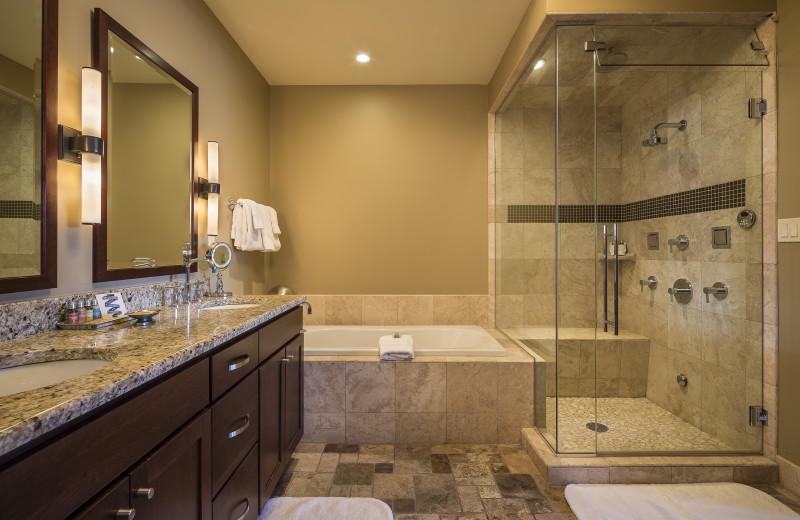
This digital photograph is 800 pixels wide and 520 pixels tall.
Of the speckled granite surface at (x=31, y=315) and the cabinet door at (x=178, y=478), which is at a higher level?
the speckled granite surface at (x=31, y=315)

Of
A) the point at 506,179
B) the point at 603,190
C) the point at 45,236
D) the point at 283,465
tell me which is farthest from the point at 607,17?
the point at 283,465

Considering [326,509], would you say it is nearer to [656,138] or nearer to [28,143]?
[28,143]

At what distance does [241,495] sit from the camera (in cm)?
131

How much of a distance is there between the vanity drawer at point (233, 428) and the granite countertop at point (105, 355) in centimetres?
21

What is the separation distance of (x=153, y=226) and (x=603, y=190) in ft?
8.27

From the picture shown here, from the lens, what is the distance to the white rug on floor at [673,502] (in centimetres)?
159

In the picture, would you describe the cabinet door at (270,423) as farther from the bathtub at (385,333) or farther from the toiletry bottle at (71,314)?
the bathtub at (385,333)

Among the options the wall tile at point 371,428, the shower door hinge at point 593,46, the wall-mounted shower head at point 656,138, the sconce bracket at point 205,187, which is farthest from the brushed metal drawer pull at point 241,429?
the wall-mounted shower head at point 656,138

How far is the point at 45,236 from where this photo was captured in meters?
1.20

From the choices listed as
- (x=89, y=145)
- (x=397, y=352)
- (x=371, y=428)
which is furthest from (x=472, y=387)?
(x=89, y=145)

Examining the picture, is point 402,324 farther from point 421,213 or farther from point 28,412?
point 28,412

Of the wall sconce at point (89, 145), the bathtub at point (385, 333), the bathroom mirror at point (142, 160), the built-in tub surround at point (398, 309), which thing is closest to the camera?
the wall sconce at point (89, 145)

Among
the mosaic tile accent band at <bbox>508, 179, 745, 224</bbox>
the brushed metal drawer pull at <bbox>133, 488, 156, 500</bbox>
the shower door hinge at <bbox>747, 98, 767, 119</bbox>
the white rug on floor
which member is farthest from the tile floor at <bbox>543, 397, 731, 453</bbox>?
the brushed metal drawer pull at <bbox>133, 488, 156, 500</bbox>

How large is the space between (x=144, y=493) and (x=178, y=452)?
0.47 feet
